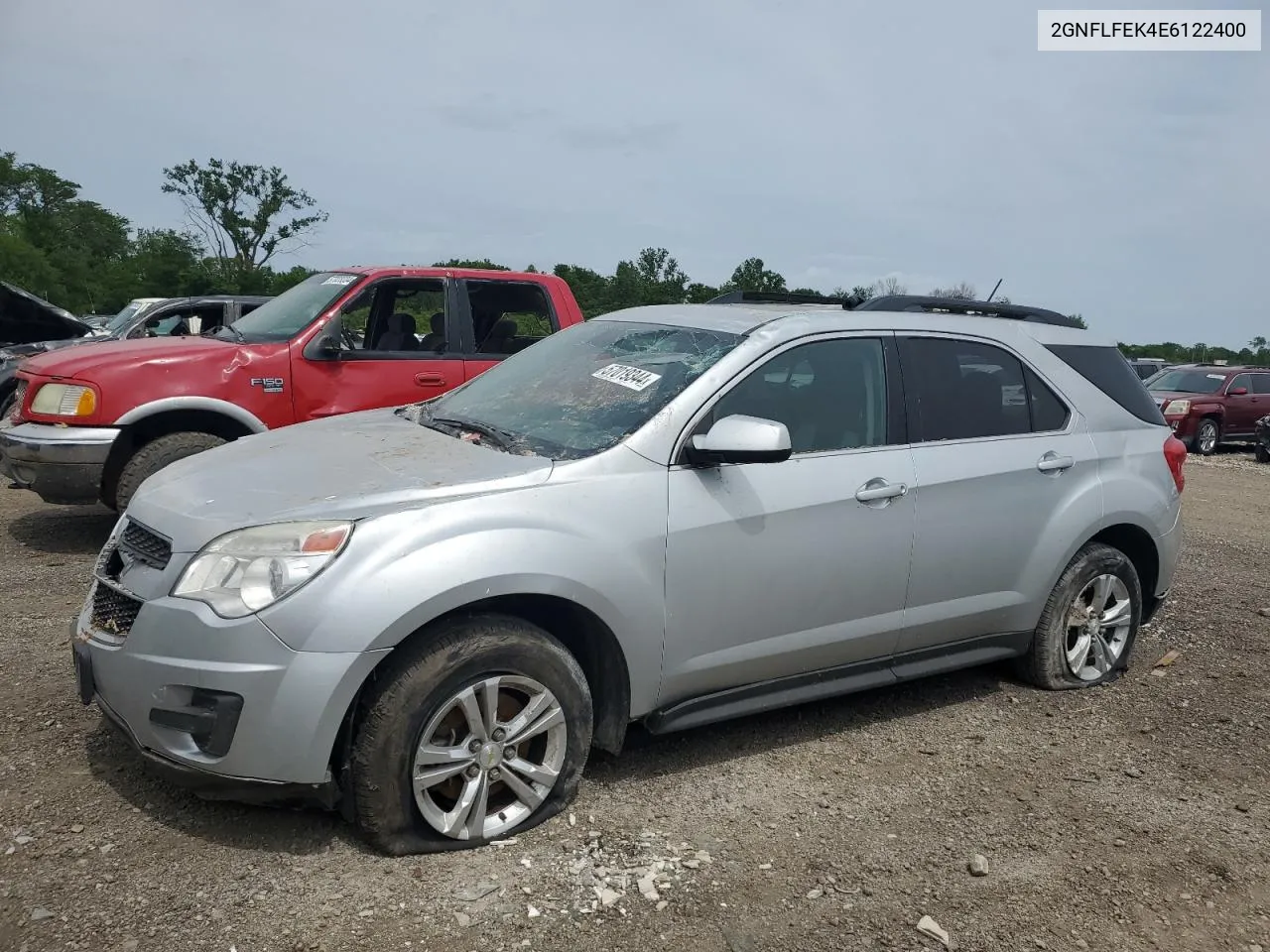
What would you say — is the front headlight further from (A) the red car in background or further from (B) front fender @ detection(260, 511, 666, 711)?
(A) the red car in background

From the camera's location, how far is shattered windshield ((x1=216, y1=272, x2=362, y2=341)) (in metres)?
7.07

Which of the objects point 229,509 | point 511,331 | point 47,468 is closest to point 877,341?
point 229,509

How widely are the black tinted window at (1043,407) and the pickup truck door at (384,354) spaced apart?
13.5 feet

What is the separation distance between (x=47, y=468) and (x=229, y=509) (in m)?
3.94

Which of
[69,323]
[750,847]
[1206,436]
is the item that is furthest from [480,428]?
[1206,436]

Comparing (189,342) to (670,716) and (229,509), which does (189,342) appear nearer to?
(229,509)

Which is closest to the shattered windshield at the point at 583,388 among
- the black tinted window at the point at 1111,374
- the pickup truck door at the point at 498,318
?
the black tinted window at the point at 1111,374

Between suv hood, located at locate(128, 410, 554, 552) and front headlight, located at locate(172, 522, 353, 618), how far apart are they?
0.13 feet

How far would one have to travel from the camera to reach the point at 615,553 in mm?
3312

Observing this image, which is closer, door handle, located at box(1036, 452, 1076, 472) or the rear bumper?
door handle, located at box(1036, 452, 1076, 472)

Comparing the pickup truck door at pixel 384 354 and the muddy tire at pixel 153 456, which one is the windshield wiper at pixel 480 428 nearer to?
the muddy tire at pixel 153 456

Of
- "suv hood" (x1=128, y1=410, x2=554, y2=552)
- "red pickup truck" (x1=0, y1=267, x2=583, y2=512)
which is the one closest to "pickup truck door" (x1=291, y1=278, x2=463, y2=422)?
"red pickup truck" (x1=0, y1=267, x2=583, y2=512)

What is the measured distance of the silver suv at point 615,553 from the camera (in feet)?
9.56

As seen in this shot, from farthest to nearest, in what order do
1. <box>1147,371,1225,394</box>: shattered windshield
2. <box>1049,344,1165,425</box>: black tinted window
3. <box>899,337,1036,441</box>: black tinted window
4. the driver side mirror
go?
<box>1147,371,1225,394</box>: shattered windshield → <box>1049,344,1165,425</box>: black tinted window → <box>899,337,1036,441</box>: black tinted window → the driver side mirror
